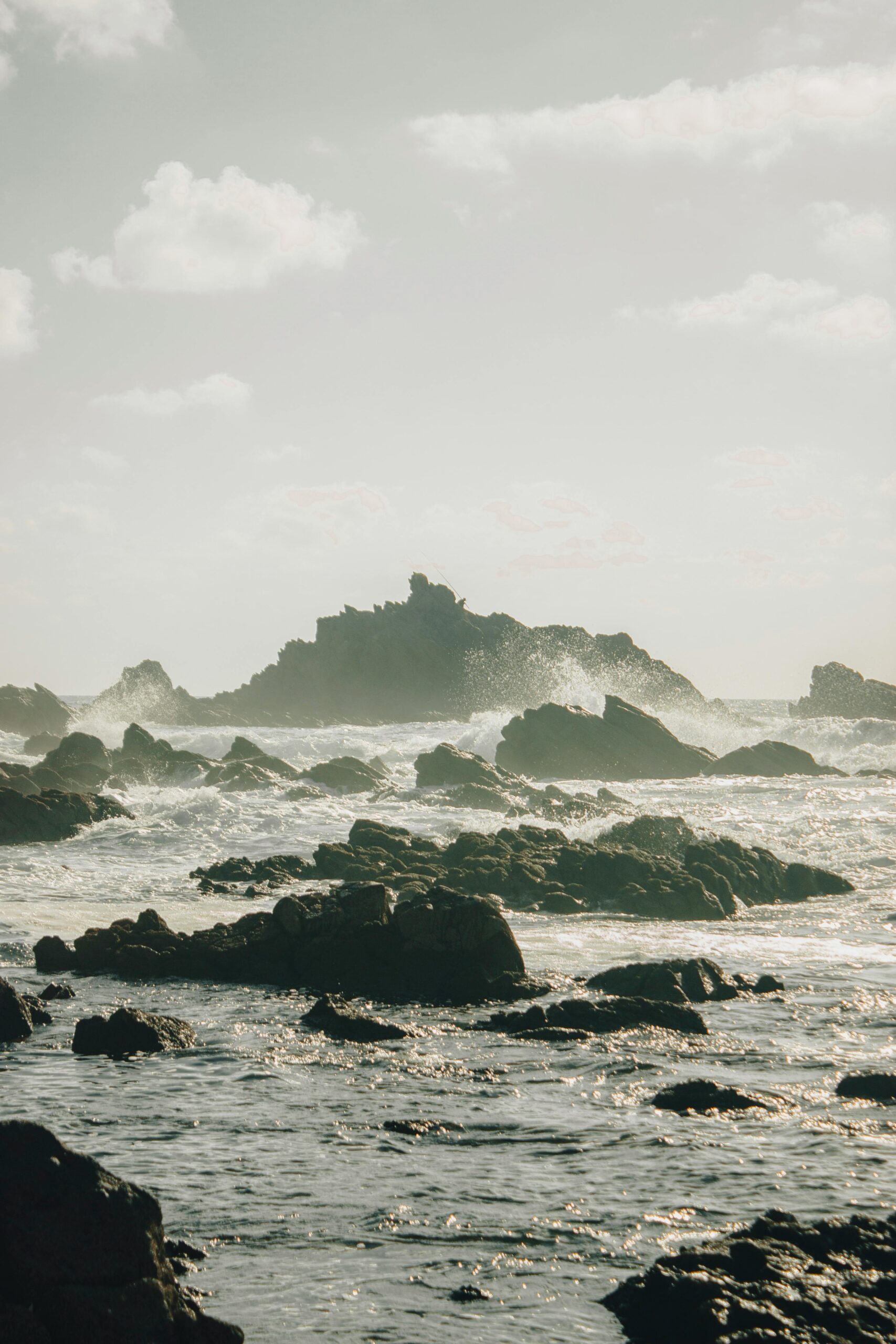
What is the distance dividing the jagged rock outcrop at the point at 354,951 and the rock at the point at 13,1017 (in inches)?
138

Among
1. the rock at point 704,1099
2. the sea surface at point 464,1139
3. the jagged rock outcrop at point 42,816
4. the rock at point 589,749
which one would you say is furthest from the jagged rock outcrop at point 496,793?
the rock at point 704,1099

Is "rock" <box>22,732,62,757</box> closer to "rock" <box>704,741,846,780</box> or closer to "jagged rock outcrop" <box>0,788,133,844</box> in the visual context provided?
"jagged rock outcrop" <box>0,788,133,844</box>

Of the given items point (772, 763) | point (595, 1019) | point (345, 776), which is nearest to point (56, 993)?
point (595, 1019)

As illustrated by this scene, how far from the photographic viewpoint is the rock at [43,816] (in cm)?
3191

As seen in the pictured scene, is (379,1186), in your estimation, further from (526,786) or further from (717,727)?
(717,727)

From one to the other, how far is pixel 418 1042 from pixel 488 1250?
209 inches

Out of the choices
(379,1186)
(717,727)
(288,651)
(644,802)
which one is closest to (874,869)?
(644,802)

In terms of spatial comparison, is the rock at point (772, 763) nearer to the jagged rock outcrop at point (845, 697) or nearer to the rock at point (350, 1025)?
the jagged rock outcrop at point (845, 697)

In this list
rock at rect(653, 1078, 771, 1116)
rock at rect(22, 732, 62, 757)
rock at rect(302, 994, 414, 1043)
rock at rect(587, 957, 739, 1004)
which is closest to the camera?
rock at rect(653, 1078, 771, 1116)

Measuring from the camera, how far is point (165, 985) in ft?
49.7

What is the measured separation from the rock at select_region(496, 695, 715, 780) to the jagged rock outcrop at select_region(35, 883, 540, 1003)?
39.1 m

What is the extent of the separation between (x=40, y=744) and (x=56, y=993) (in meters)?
57.9

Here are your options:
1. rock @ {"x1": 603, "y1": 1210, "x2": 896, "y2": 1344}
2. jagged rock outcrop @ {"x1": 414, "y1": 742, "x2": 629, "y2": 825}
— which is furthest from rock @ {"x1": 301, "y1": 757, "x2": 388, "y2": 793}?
rock @ {"x1": 603, "y1": 1210, "x2": 896, "y2": 1344}

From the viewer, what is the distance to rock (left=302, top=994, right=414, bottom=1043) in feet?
40.3
